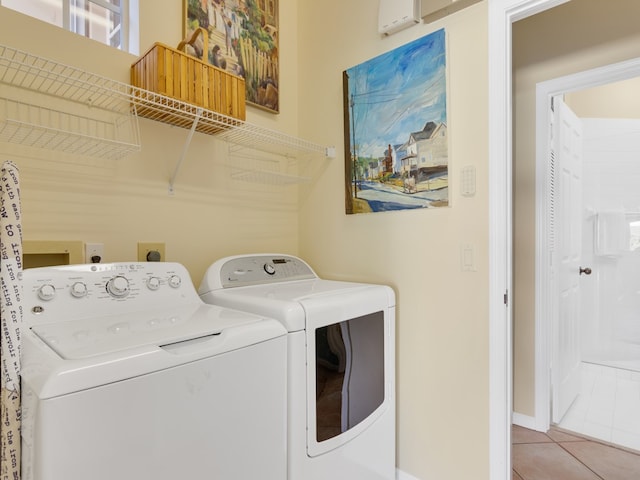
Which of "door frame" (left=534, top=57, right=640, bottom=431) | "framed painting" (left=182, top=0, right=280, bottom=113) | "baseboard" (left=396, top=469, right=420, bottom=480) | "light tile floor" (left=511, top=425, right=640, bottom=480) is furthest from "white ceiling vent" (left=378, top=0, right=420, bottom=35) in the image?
"light tile floor" (left=511, top=425, right=640, bottom=480)

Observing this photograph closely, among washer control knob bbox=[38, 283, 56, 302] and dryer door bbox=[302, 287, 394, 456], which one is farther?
dryer door bbox=[302, 287, 394, 456]

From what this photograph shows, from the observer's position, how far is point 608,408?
8.35ft

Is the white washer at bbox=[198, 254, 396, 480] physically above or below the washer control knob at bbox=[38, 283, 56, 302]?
below

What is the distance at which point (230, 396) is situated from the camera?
3.05 feet

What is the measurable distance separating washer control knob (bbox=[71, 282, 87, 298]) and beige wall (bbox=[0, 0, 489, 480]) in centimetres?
31

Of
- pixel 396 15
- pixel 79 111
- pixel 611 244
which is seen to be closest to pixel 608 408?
pixel 611 244

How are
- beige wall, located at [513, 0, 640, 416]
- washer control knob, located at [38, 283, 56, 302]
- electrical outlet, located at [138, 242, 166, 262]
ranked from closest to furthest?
washer control knob, located at [38, 283, 56, 302] < electrical outlet, located at [138, 242, 166, 262] < beige wall, located at [513, 0, 640, 416]

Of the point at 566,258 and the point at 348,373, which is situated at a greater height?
the point at 566,258

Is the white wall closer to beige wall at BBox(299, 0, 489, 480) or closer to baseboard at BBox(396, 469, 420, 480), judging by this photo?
beige wall at BBox(299, 0, 489, 480)

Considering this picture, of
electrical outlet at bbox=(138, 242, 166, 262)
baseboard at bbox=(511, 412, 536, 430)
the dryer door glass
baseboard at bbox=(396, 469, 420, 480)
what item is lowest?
baseboard at bbox=(511, 412, 536, 430)

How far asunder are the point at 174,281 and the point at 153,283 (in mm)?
77

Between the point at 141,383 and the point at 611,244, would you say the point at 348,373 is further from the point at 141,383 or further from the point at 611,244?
the point at 611,244

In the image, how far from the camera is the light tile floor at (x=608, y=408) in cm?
220

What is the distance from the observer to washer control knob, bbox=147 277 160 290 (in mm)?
1265
